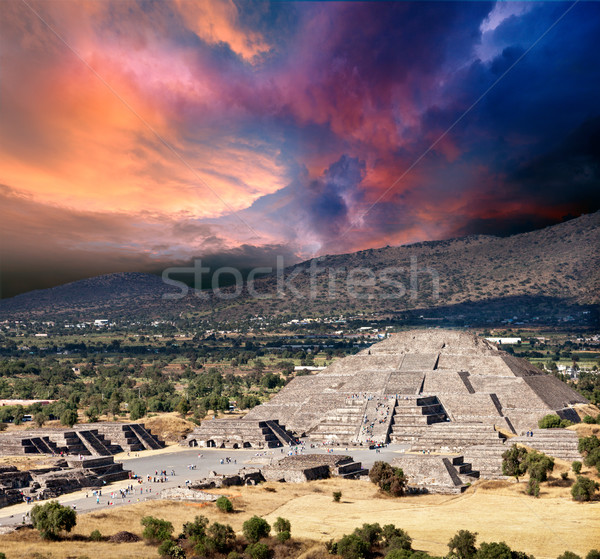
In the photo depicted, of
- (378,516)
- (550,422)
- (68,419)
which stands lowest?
(378,516)

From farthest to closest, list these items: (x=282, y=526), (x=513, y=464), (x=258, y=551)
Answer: (x=513, y=464) → (x=282, y=526) → (x=258, y=551)

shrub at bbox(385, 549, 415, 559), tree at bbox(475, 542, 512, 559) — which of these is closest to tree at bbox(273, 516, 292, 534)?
shrub at bbox(385, 549, 415, 559)

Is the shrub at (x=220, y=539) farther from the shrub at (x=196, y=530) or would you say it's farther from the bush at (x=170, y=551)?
the bush at (x=170, y=551)

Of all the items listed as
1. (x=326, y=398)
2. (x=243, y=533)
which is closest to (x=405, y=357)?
(x=326, y=398)

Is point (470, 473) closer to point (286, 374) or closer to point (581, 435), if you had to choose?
point (581, 435)

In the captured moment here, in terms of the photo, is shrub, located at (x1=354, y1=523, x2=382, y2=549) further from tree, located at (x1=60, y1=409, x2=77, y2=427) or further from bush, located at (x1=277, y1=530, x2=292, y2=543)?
tree, located at (x1=60, y1=409, x2=77, y2=427)

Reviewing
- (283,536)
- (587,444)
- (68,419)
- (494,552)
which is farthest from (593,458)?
(68,419)

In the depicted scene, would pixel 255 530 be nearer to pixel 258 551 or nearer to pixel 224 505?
pixel 258 551
